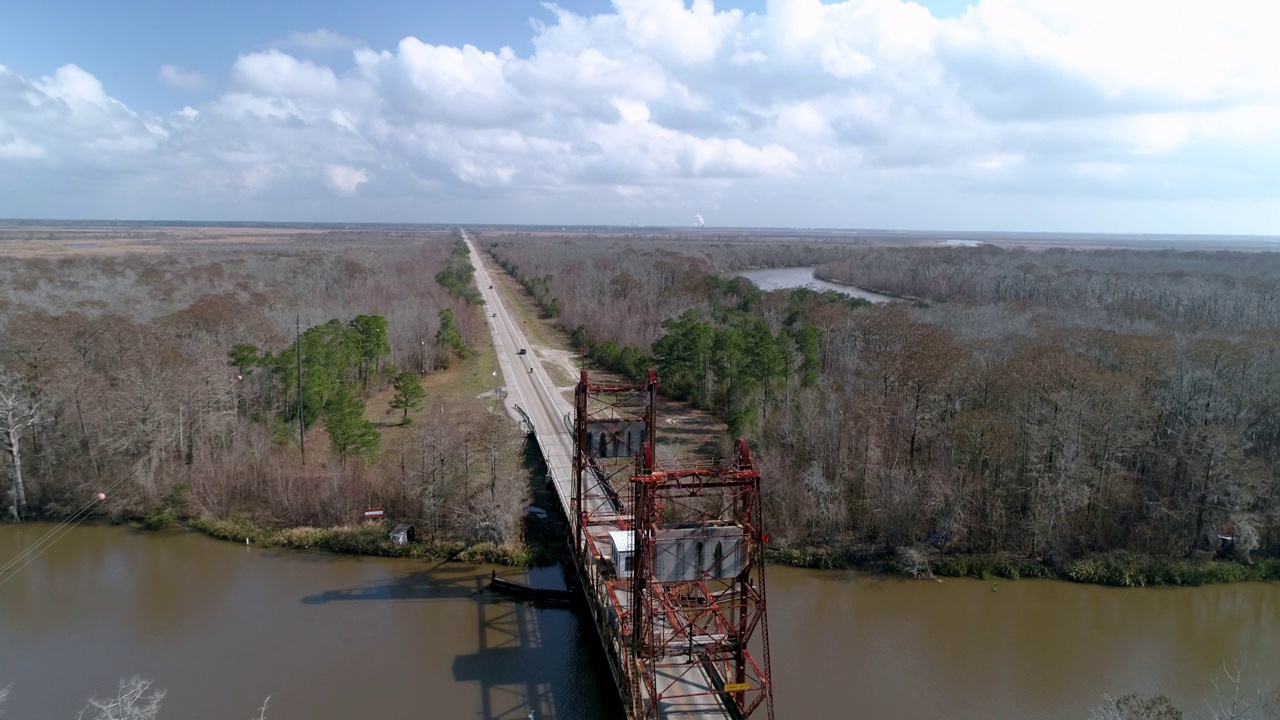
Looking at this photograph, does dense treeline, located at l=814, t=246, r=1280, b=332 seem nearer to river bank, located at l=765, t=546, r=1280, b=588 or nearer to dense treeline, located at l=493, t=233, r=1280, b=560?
dense treeline, located at l=493, t=233, r=1280, b=560

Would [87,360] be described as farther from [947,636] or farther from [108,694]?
[947,636]

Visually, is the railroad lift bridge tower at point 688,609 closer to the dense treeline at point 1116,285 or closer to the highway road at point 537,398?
the highway road at point 537,398

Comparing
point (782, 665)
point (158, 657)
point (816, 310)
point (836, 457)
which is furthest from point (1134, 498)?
point (158, 657)

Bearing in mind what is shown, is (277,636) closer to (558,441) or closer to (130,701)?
(130,701)

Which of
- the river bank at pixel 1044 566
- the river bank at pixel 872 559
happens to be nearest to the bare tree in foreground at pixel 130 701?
the river bank at pixel 872 559

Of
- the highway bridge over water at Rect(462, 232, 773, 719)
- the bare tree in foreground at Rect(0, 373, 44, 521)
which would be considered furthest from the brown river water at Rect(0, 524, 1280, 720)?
the highway bridge over water at Rect(462, 232, 773, 719)

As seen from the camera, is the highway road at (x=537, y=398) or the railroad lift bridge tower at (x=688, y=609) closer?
the railroad lift bridge tower at (x=688, y=609)
